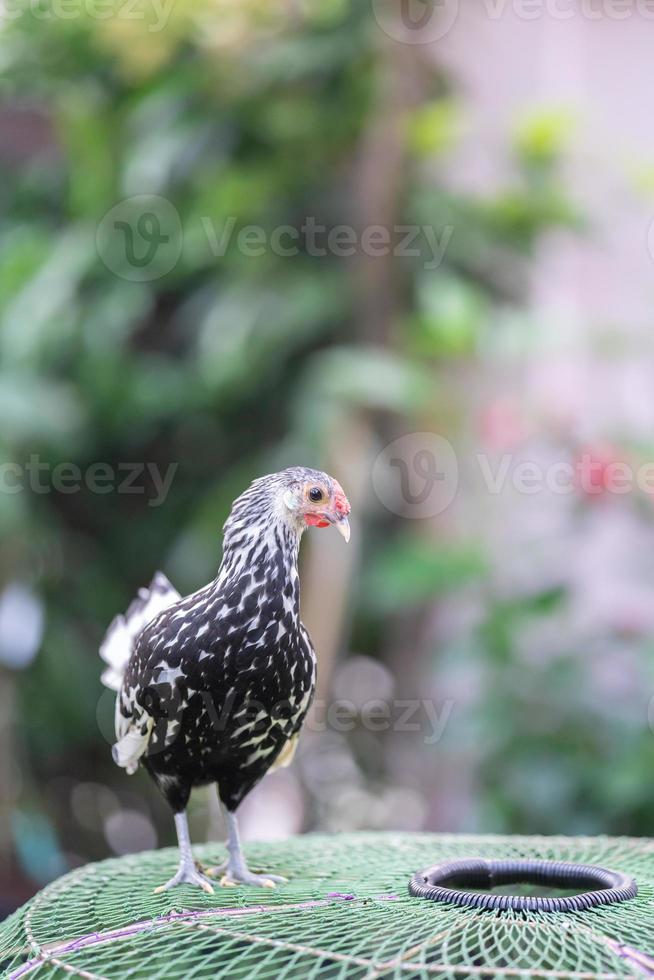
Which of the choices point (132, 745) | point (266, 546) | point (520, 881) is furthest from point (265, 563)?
point (520, 881)

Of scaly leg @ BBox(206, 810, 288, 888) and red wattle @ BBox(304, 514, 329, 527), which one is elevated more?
red wattle @ BBox(304, 514, 329, 527)

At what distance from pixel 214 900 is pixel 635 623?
2256mm

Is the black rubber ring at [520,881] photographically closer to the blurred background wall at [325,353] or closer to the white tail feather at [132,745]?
the white tail feather at [132,745]

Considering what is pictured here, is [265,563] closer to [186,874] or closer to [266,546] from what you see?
[266,546]

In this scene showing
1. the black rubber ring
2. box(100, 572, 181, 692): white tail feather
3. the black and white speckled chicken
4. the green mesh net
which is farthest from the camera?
box(100, 572, 181, 692): white tail feather

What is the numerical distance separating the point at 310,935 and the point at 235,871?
1.15 ft

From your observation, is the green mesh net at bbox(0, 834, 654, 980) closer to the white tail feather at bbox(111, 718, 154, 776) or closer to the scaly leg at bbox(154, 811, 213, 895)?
the scaly leg at bbox(154, 811, 213, 895)

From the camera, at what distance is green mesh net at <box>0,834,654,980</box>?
3.59 ft

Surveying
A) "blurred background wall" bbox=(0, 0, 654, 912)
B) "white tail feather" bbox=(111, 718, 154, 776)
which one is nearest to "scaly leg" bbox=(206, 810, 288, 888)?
"white tail feather" bbox=(111, 718, 154, 776)

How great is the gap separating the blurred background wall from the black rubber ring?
192cm

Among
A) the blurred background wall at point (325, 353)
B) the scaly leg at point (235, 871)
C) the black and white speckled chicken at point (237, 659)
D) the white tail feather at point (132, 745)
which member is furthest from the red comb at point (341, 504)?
the blurred background wall at point (325, 353)

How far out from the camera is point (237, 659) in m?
1.39

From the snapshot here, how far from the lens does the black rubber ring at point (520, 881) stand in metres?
1.25

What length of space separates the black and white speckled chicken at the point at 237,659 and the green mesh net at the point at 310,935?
0.36 ft
